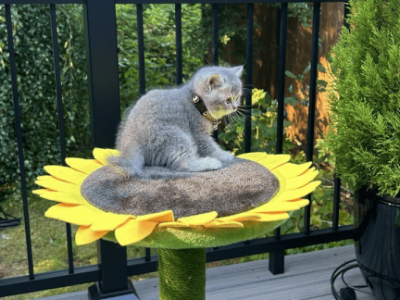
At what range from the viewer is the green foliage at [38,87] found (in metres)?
3.31

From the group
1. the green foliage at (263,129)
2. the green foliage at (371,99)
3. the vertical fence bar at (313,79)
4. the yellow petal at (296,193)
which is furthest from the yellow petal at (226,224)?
the green foliage at (263,129)

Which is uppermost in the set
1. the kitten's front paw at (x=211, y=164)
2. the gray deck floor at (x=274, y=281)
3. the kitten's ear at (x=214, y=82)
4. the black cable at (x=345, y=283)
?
the kitten's ear at (x=214, y=82)

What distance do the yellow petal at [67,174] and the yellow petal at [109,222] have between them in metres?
0.32

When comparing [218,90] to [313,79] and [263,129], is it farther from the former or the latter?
[263,129]

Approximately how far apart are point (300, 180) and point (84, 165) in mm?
696

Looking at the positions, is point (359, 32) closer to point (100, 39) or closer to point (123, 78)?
point (100, 39)

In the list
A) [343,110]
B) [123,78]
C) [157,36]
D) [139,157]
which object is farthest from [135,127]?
[157,36]

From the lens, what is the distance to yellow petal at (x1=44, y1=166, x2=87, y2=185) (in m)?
1.33

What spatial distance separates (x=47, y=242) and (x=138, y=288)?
1.48 m

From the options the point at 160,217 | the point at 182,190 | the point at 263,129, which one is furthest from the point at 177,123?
the point at 263,129

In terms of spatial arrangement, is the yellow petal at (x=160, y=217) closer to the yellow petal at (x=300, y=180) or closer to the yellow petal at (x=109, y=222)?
the yellow petal at (x=109, y=222)

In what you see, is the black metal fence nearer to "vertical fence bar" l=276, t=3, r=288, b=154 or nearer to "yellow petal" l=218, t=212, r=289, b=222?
"vertical fence bar" l=276, t=3, r=288, b=154

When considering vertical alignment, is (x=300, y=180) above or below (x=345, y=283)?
above

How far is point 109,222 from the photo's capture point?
39.6 inches
